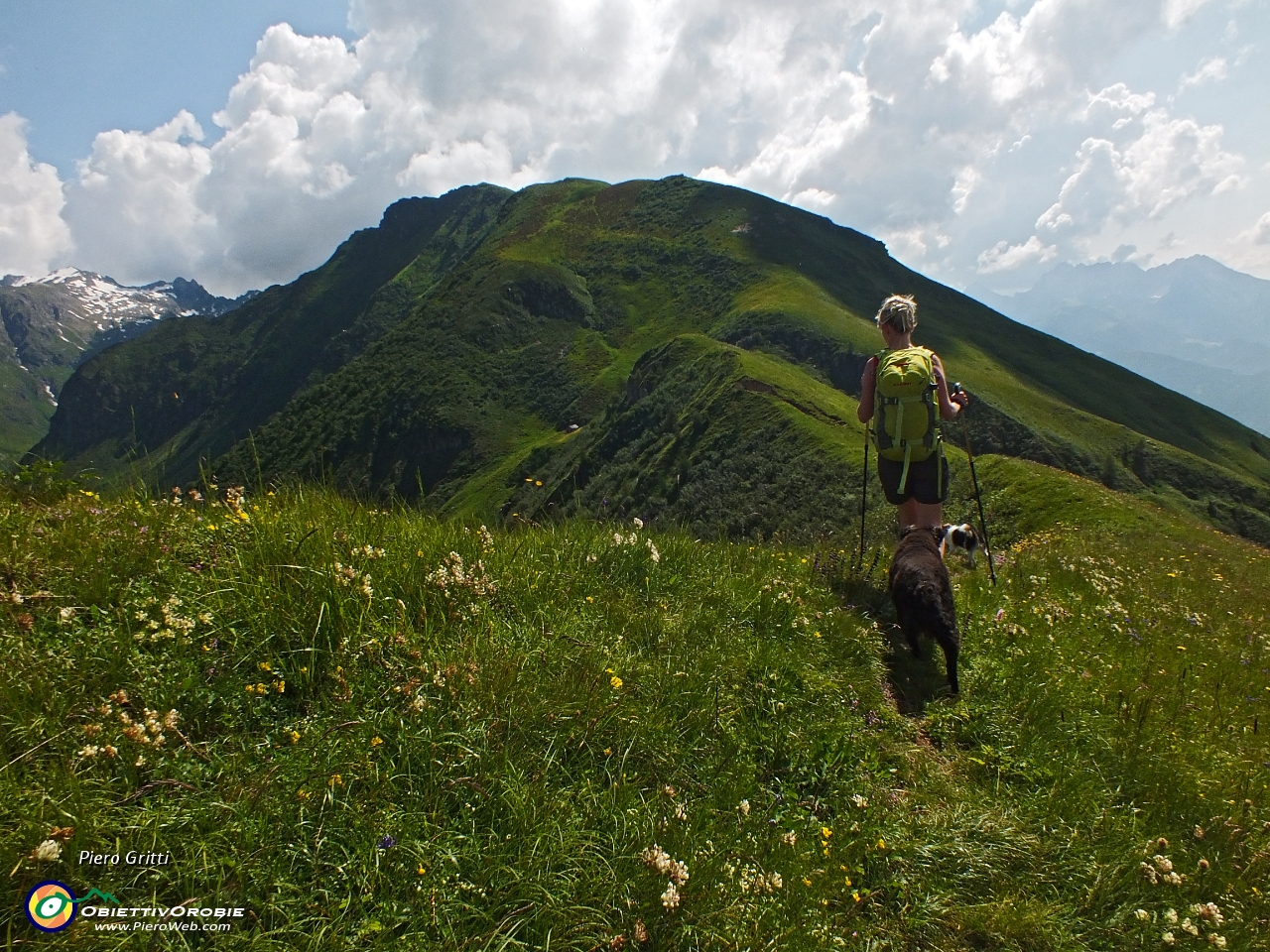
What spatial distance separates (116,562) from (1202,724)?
23.6 feet

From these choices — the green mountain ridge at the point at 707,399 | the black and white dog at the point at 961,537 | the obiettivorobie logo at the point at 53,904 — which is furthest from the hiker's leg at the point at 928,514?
the obiettivorobie logo at the point at 53,904

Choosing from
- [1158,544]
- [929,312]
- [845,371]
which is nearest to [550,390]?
[845,371]

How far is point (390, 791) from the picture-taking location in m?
2.92

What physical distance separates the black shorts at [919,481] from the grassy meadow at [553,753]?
1.74 meters

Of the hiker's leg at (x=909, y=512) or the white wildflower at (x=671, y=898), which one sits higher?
the hiker's leg at (x=909, y=512)

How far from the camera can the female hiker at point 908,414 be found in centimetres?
679

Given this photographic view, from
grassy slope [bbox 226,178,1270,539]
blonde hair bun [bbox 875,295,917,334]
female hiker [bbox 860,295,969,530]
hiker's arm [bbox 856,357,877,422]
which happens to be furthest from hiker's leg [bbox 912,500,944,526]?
grassy slope [bbox 226,178,1270,539]

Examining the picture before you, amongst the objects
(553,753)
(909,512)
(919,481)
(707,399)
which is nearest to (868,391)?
(919,481)

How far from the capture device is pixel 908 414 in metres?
6.84

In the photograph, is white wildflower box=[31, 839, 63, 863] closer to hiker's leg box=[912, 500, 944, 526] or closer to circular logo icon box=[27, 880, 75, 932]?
circular logo icon box=[27, 880, 75, 932]

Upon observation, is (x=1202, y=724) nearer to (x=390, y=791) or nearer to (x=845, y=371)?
(x=390, y=791)

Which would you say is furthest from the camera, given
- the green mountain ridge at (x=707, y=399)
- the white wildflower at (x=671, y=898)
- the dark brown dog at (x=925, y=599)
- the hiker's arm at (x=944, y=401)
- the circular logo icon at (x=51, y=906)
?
the green mountain ridge at (x=707, y=399)
